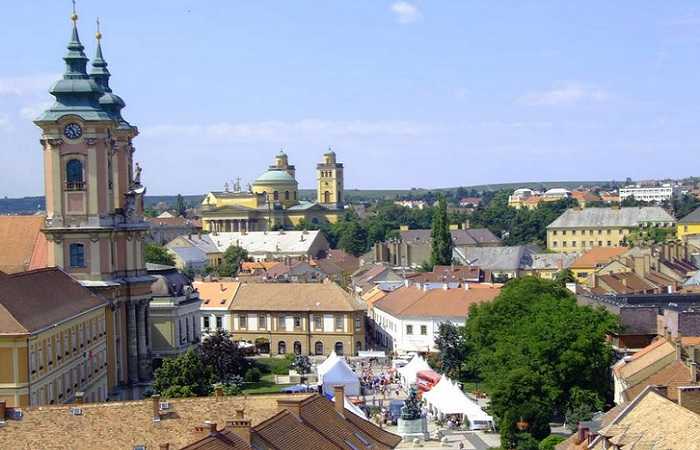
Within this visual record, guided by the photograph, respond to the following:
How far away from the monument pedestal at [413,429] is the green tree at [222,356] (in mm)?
17005

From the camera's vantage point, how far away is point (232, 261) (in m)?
149

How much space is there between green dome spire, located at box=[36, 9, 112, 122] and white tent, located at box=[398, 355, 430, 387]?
70.7 feet

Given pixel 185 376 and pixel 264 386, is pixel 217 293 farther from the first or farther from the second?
pixel 185 376

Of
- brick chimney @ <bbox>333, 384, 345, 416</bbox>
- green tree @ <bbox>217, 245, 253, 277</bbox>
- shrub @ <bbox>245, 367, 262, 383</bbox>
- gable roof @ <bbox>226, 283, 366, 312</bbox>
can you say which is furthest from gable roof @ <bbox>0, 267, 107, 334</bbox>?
green tree @ <bbox>217, 245, 253, 277</bbox>

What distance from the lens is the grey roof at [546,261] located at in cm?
13438

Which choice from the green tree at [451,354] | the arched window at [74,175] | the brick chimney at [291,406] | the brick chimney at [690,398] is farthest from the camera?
the green tree at [451,354]

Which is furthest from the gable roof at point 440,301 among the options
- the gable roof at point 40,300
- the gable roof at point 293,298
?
the gable roof at point 40,300

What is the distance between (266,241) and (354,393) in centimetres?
10888

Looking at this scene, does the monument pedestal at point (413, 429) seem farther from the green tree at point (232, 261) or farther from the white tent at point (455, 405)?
the green tree at point (232, 261)

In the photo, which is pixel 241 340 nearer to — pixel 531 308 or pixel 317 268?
pixel 531 308

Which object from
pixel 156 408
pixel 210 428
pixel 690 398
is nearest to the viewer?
pixel 210 428

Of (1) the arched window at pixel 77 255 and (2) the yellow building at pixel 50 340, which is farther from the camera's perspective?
(1) the arched window at pixel 77 255

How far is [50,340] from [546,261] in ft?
302

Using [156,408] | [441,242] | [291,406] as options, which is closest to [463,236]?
[441,242]
